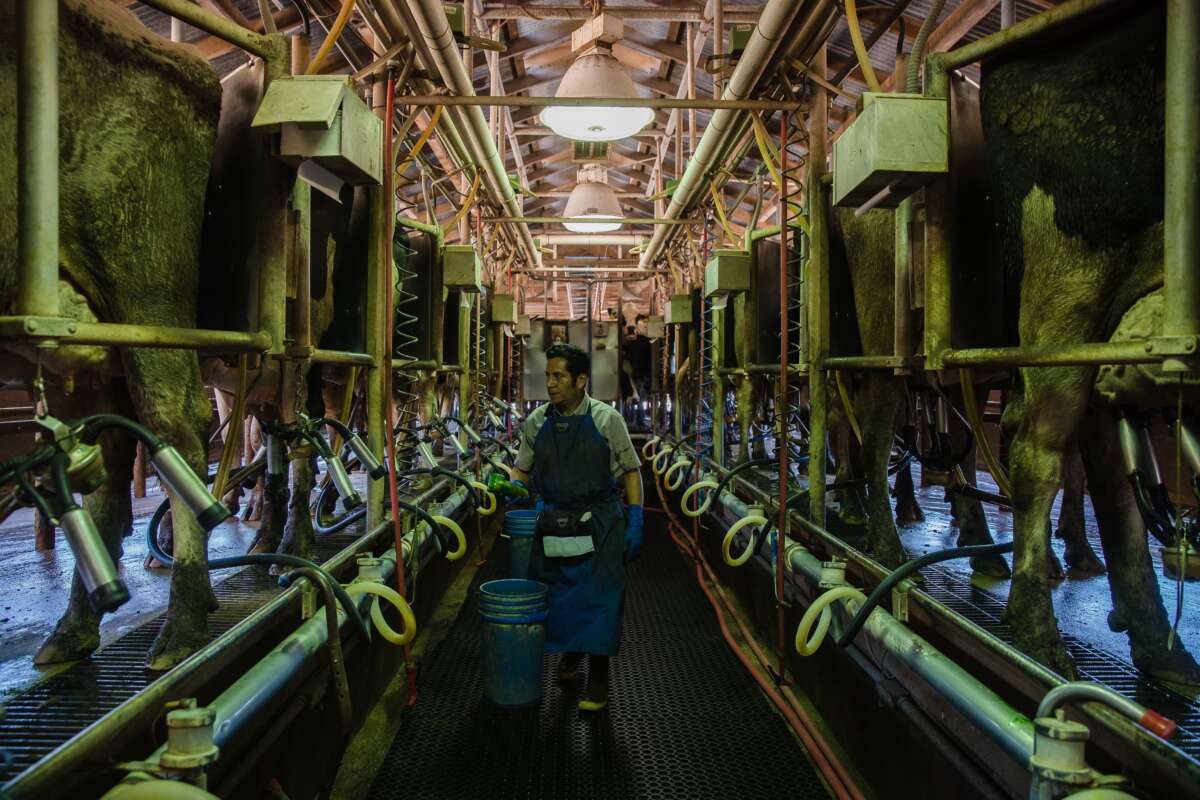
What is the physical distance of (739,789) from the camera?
288 centimetres

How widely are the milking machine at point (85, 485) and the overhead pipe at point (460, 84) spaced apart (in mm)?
2730

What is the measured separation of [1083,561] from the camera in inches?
168

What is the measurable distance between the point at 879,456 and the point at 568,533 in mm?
1760

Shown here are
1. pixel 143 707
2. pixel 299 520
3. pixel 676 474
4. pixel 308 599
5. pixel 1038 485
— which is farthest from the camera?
pixel 676 474

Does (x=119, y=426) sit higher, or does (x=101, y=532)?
A: (x=119, y=426)

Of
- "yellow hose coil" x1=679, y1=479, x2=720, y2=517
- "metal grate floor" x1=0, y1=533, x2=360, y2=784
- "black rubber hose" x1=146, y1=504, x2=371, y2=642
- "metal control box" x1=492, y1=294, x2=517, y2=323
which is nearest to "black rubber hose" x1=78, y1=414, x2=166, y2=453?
"metal grate floor" x1=0, y1=533, x2=360, y2=784

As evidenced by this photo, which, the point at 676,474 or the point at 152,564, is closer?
the point at 152,564

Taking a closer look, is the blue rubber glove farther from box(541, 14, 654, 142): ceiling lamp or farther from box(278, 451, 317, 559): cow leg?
box(541, 14, 654, 142): ceiling lamp

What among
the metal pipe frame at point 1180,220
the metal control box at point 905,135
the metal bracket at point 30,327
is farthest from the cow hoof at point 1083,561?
the metal bracket at point 30,327

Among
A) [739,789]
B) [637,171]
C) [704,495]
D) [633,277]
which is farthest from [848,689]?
[637,171]

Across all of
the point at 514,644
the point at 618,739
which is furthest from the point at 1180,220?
the point at 514,644

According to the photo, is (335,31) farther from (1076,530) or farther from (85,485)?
(1076,530)

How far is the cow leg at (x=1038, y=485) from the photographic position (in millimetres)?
2598

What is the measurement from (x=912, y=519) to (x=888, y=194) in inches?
138
